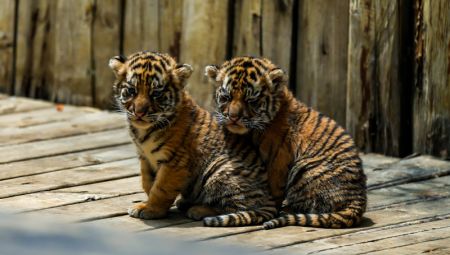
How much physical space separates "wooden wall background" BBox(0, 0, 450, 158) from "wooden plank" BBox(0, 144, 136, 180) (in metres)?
1.02

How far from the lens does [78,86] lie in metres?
8.37

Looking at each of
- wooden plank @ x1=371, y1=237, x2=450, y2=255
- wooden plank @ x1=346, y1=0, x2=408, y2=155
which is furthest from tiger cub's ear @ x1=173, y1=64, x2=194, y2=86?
wooden plank @ x1=346, y1=0, x2=408, y2=155

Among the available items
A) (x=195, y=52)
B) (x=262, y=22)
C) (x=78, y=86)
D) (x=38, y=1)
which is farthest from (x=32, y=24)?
(x=262, y=22)

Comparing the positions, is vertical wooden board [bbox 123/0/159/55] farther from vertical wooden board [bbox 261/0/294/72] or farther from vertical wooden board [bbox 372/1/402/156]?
vertical wooden board [bbox 372/1/402/156]

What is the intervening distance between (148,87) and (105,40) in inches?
130

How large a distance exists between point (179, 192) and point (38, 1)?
409 centimetres

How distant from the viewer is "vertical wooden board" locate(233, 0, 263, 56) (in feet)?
23.6

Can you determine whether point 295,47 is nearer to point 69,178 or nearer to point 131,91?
point 69,178

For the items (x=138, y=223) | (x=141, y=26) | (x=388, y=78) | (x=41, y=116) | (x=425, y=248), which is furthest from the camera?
(x=41, y=116)

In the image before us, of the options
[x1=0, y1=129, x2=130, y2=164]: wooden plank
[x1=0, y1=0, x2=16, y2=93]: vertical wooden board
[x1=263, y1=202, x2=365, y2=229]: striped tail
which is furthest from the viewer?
[x1=0, y1=0, x2=16, y2=93]: vertical wooden board

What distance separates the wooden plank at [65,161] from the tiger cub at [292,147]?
1.73m

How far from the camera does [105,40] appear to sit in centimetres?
815

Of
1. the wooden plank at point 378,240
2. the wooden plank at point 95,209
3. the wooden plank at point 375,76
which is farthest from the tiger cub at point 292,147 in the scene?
the wooden plank at point 375,76

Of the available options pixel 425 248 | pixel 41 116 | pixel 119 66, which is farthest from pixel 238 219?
pixel 41 116
